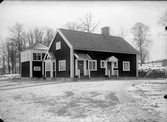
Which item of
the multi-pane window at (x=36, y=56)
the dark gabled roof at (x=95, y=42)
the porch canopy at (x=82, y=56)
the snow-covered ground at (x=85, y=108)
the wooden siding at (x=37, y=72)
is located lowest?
the snow-covered ground at (x=85, y=108)

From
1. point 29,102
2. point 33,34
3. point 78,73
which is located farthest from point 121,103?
point 33,34

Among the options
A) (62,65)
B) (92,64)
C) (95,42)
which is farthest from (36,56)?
(92,64)

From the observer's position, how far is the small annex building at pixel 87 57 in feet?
64.6

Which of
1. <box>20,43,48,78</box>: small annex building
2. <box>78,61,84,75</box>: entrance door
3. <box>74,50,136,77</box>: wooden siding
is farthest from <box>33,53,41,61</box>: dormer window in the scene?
<box>78,61,84,75</box>: entrance door

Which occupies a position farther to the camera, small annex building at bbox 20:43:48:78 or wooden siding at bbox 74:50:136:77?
small annex building at bbox 20:43:48:78

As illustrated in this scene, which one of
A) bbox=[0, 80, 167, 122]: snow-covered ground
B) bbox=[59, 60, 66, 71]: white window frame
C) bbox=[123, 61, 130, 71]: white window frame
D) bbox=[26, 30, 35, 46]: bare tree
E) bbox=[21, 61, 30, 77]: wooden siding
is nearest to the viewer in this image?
bbox=[0, 80, 167, 122]: snow-covered ground

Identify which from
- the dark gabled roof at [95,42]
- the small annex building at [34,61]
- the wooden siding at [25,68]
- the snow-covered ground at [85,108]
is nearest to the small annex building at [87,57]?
the dark gabled roof at [95,42]

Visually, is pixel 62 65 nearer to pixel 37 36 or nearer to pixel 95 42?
pixel 95 42

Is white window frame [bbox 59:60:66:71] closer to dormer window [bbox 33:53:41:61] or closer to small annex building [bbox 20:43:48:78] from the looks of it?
small annex building [bbox 20:43:48:78]

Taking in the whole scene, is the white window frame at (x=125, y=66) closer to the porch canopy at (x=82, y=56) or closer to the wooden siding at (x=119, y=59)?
the wooden siding at (x=119, y=59)

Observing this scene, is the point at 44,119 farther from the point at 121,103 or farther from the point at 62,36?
the point at 62,36

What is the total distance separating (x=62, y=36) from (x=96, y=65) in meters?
5.58

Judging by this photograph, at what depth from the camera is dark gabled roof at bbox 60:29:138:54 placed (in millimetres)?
20625

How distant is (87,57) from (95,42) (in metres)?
3.89
